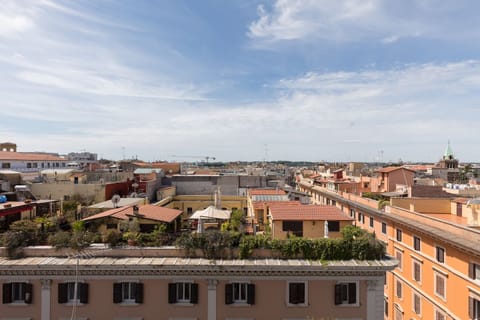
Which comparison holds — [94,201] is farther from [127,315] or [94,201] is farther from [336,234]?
[336,234]

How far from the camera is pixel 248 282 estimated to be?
16.4 meters

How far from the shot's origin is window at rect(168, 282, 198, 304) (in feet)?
53.4

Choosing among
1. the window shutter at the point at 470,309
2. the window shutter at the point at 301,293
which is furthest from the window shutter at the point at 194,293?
the window shutter at the point at 470,309

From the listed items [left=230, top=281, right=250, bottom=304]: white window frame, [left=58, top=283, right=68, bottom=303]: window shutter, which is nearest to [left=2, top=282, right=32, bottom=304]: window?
[left=58, top=283, right=68, bottom=303]: window shutter

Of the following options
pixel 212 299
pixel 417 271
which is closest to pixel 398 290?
pixel 417 271

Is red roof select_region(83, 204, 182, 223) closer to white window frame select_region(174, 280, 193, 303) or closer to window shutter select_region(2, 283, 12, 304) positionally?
white window frame select_region(174, 280, 193, 303)

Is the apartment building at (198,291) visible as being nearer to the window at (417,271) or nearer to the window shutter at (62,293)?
the window shutter at (62,293)

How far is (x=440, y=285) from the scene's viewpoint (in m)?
21.2

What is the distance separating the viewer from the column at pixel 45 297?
1616cm

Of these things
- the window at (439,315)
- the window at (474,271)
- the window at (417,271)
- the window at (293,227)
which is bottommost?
the window at (439,315)

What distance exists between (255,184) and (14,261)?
1389 inches

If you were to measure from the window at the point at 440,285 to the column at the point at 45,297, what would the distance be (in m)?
24.3

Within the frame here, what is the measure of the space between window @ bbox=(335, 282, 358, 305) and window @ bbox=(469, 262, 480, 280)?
7541mm

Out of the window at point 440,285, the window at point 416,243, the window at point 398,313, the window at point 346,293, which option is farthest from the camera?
the window at point 398,313
